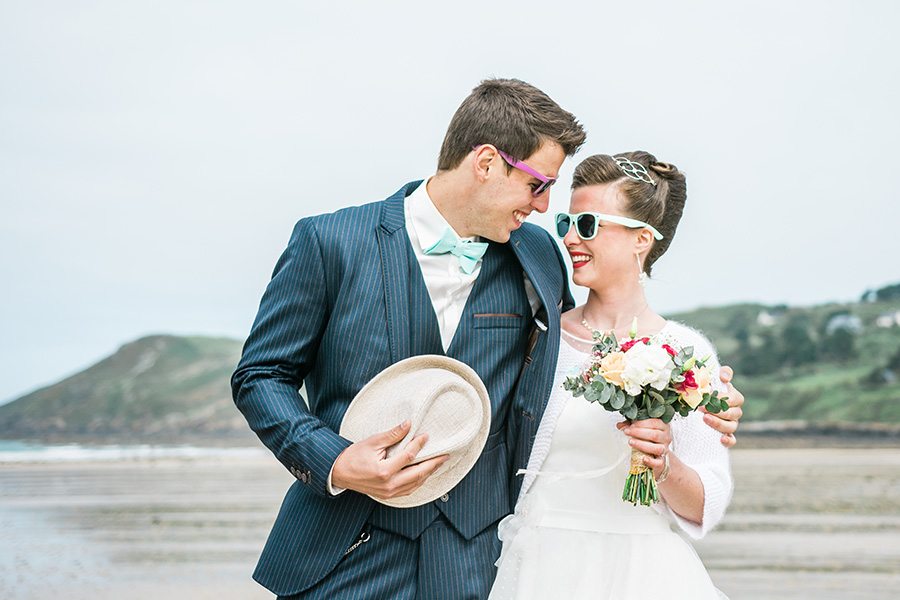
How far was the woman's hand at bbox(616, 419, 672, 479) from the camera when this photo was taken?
2.31m

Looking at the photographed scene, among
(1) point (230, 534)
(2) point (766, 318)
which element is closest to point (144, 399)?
(1) point (230, 534)

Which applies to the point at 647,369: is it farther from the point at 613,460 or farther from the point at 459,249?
the point at 459,249

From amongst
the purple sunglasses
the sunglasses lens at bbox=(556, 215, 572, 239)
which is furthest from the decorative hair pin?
the purple sunglasses

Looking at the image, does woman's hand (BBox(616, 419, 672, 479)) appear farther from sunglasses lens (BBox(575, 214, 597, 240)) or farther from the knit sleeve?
sunglasses lens (BBox(575, 214, 597, 240))

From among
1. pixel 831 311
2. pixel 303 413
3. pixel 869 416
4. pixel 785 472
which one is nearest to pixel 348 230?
pixel 303 413

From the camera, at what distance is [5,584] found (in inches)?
324

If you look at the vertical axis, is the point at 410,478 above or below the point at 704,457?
above

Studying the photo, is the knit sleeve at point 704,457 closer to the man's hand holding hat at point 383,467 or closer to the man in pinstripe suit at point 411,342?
the man in pinstripe suit at point 411,342

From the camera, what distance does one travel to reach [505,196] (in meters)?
2.66

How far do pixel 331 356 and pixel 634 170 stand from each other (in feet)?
4.42

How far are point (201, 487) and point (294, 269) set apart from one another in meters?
12.8

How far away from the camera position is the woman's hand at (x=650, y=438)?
7.59 feet

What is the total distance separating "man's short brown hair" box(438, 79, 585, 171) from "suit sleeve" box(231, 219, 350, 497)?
2.14 feet

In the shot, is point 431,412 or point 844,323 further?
point 844,323
